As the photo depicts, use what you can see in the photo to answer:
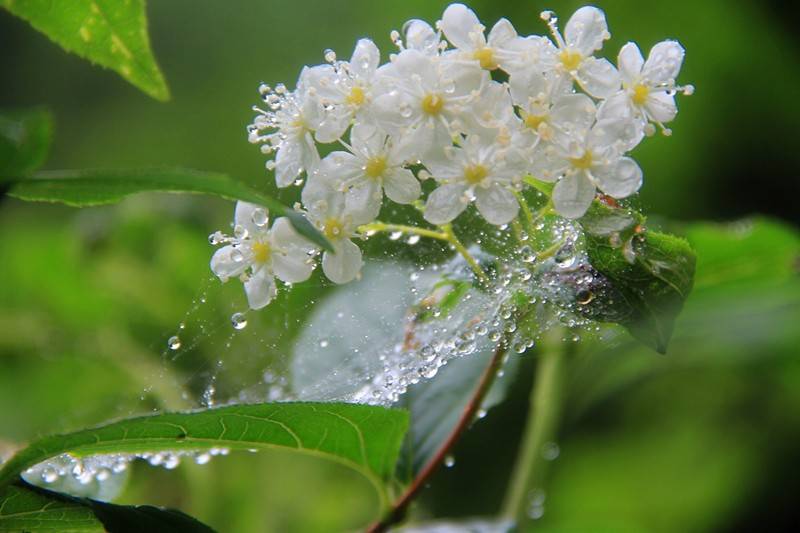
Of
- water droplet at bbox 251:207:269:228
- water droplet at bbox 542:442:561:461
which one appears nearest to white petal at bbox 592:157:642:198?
water droplet at bbox 251:207:269:228

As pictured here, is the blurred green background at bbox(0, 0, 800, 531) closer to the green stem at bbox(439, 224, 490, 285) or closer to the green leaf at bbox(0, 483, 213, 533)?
the green stem at bbox(439, 224, 490, 285)

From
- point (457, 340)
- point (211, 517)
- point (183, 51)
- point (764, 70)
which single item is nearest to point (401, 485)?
point (457, 340)

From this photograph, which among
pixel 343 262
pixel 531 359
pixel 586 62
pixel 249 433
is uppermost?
pixel 586 62

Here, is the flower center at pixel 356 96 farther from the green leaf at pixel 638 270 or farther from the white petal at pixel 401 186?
the green leaf at pixel 638 270

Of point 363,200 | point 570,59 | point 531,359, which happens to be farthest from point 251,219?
point 531,359

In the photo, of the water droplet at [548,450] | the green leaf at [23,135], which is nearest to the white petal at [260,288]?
the green leaf at [23,135]

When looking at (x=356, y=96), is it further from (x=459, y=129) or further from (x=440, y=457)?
(x=440, y=457)
